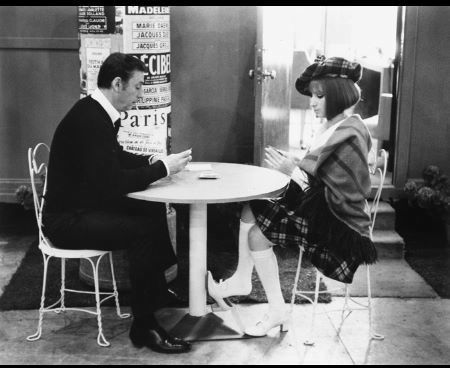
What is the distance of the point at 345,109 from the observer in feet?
11.9

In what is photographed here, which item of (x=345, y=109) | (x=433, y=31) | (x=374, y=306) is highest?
(x=433, y=31)

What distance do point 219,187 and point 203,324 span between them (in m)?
0.83

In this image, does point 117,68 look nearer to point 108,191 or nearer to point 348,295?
point 108,191

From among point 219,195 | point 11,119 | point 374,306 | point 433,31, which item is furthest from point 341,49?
point 219,195

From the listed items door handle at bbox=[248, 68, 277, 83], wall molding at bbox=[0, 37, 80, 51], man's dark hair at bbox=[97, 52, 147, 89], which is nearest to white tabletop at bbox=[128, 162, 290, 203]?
man's dark hair at bbox=[97, 52, 147, 89]

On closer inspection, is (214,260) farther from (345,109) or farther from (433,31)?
(433,31)

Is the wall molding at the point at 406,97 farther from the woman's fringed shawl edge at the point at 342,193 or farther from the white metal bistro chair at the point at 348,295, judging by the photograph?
the woman's fringed shawl edge at the point at 342,193

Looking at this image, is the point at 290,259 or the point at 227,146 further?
the point at 227,146

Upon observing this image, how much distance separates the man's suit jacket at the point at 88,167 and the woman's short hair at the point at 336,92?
0.93m

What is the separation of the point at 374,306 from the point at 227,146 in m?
2.12

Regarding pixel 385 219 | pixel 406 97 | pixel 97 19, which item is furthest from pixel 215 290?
pixel 406 97

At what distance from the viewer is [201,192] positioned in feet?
11.5

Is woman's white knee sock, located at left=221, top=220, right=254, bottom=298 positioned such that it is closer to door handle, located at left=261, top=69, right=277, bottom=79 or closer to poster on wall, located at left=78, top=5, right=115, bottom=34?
poster on wall, located at left=78, top=5, right=115, bottom=34

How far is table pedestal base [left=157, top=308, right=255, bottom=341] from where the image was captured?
375cm
